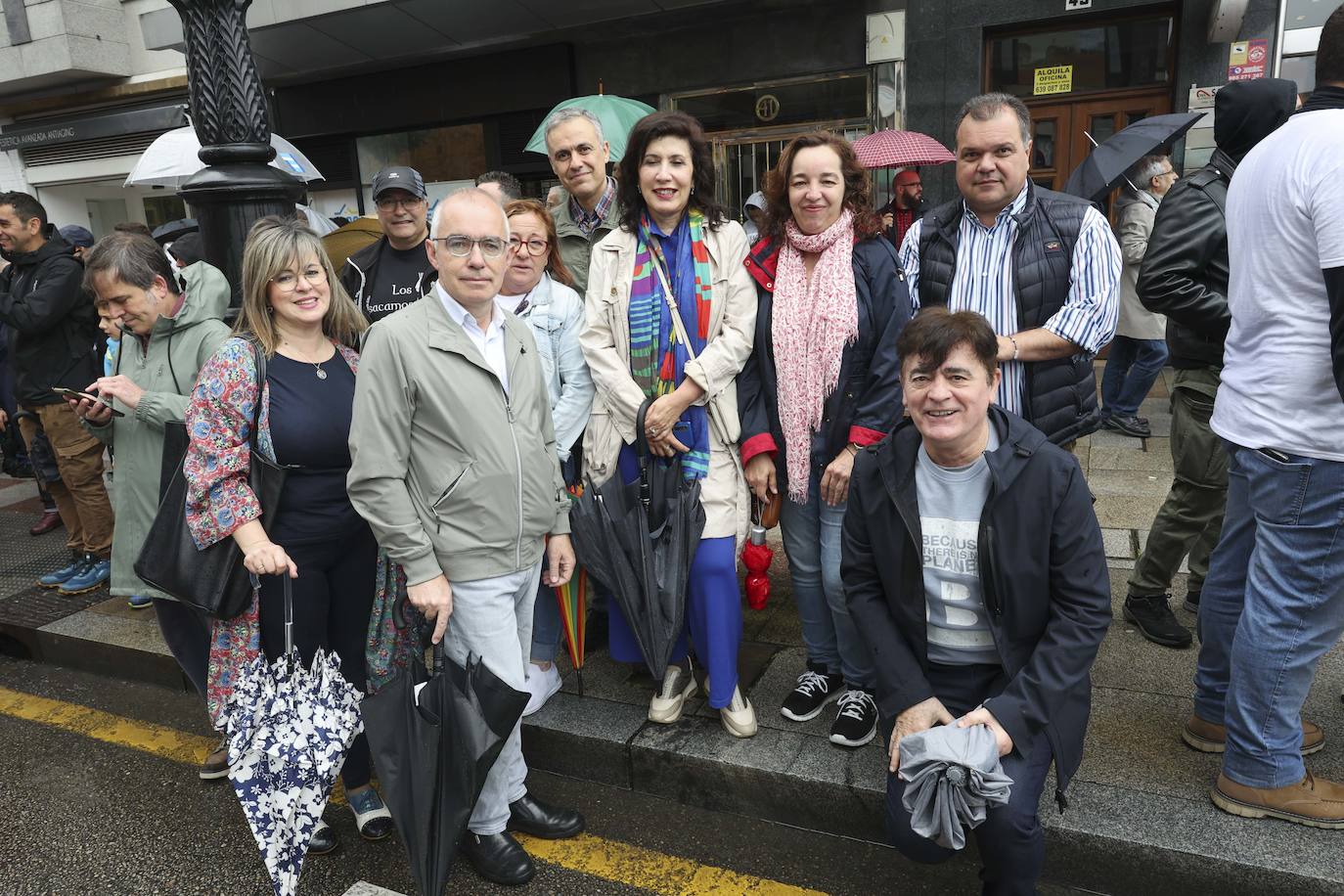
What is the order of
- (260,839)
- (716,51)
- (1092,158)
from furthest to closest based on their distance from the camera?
(716,51), (1092,158), (260,839)

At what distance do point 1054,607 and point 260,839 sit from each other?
91.6 inches

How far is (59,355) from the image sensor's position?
5.25 metres

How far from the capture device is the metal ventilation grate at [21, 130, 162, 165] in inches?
542

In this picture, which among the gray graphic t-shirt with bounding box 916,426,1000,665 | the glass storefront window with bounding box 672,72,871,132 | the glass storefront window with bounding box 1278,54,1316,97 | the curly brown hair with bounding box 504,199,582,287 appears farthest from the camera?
the glass storefront window with bounding box 672,72,871,132

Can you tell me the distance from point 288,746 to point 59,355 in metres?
3.96

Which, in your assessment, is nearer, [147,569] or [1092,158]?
[147,569]

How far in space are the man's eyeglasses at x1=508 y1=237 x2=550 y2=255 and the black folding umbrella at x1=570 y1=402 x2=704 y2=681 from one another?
79 cm

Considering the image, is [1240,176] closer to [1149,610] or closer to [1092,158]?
[1149,610]

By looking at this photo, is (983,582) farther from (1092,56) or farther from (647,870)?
(1092,56)

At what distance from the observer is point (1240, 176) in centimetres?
250

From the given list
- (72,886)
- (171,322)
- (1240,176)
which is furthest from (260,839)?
(1240,176)

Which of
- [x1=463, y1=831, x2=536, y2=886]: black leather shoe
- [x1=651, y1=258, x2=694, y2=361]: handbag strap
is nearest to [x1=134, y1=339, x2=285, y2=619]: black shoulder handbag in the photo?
[x1=463, y1=831, x2=536, y2=886]: black leather shoe

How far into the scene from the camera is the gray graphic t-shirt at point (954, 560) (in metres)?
2.40

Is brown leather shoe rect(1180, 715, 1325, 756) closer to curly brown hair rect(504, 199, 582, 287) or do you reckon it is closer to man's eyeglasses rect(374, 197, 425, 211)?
curly brown hair rect(504, 199, 582, 287)
